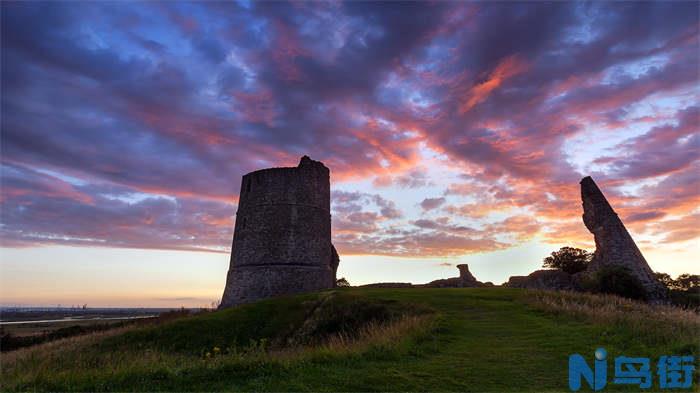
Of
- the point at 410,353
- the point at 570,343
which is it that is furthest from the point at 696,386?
the point at 410,353

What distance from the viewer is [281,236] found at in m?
28.9

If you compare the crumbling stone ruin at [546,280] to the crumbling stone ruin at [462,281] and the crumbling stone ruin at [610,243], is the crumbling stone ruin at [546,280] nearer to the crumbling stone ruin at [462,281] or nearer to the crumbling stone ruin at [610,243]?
the crumbling stone ruin at [610,243]

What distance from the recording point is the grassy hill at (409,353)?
7566 mm

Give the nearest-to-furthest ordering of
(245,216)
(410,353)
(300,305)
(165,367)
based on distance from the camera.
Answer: (165,367) < (410,353) < (300,305) < (245,216)

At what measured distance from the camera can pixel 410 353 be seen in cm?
969

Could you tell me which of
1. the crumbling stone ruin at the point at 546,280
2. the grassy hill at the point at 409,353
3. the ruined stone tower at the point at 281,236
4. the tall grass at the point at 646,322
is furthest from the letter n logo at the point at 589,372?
the crumbling stone ruin at the point at 546,280

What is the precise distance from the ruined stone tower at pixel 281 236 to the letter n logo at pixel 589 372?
21114 millimetres

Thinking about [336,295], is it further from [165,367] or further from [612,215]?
[612,215]

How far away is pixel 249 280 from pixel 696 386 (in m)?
24.8

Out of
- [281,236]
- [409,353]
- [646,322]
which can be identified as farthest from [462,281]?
[409,353]

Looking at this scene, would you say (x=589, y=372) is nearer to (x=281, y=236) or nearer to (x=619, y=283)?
(x=619, y=283)

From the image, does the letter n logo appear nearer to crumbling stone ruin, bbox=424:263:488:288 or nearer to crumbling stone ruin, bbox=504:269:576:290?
crumbling stone ruin, bbox=504:269:576:290

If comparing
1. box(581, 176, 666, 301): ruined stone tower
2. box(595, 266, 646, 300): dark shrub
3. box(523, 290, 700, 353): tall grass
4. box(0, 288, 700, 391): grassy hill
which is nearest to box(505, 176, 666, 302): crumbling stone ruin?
box(581, 176, 666, 301): ruined stone tower

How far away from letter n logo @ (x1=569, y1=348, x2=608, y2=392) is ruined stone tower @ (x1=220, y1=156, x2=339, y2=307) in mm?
21114
